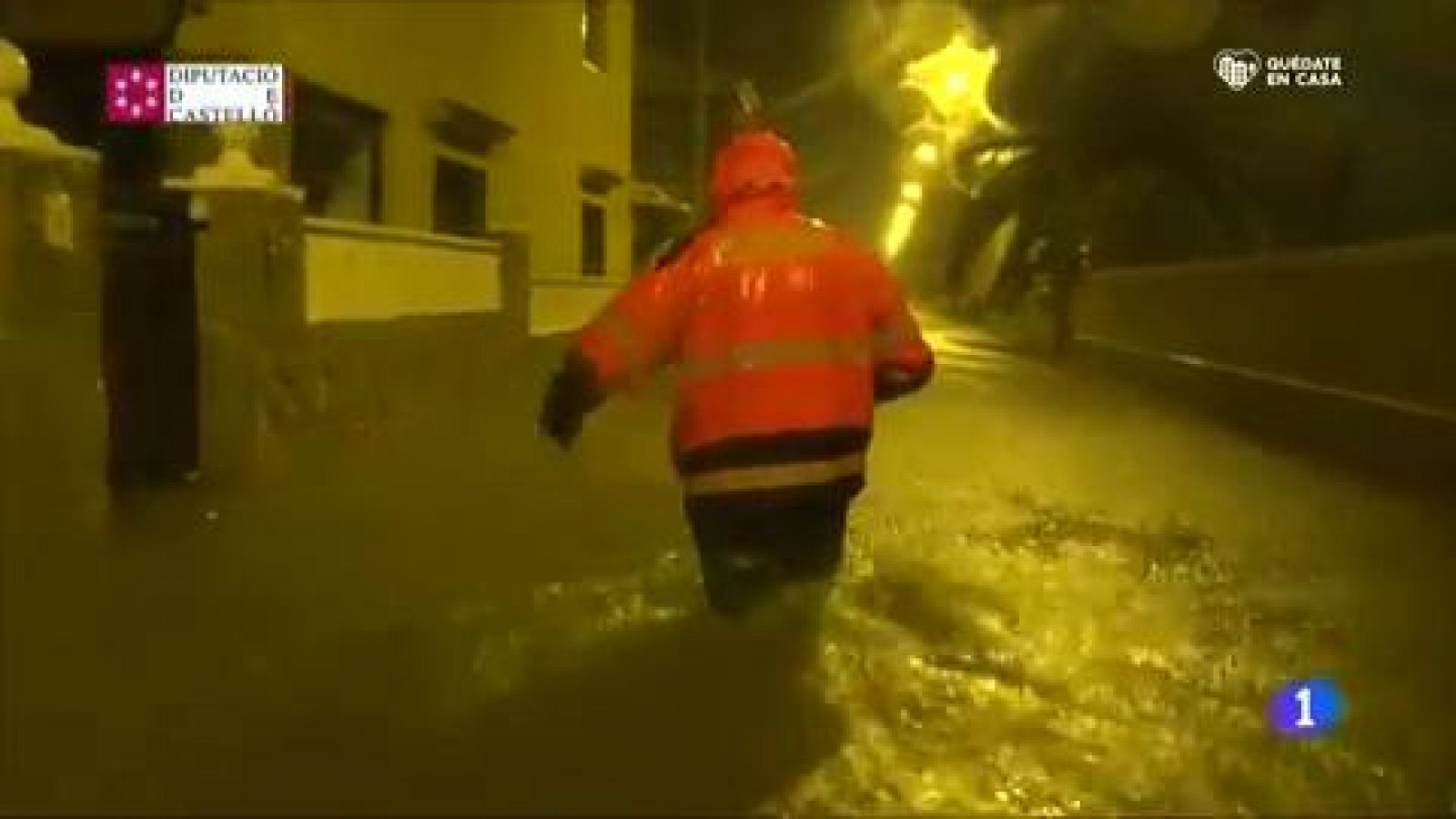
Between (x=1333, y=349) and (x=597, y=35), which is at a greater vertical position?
(x=597, y=35)

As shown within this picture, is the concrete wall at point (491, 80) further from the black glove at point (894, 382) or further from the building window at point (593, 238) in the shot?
the black glove at point (894, 382)

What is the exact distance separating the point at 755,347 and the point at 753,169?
24.0 inches

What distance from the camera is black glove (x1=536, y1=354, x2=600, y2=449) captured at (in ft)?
20.0

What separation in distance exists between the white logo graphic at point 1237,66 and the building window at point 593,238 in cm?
802

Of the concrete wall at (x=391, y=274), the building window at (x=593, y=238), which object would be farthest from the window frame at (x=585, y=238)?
the concrete wall at (x=391, y=274)

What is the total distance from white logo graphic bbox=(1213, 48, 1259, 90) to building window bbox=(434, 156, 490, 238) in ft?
36.0

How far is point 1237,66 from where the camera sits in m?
26.9

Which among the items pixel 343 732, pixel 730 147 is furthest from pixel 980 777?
pixel 730 147

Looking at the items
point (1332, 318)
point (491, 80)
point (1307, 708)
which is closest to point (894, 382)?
point (1307, 708)

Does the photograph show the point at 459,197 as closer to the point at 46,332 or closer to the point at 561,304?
the point at 561,304

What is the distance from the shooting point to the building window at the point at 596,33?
25469 millimetres

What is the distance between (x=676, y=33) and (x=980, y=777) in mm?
35497

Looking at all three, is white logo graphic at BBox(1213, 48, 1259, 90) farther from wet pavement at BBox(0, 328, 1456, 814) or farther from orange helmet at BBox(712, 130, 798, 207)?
orange helmet at BBox(712, 130, 798, 207)

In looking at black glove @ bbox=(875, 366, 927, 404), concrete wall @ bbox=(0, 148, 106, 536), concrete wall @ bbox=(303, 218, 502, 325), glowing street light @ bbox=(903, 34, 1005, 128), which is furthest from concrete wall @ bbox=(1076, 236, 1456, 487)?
glowing street light @ bbox=(903, 34, 1005, 128)
